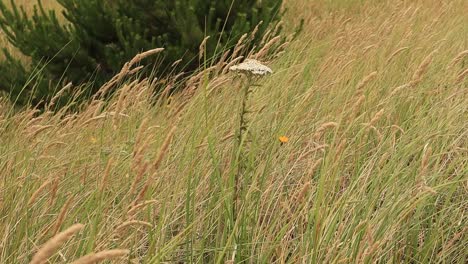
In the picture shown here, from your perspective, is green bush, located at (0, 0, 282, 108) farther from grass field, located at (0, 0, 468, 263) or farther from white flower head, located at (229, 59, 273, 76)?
white flower head, located at (229, 59, 273, 76)

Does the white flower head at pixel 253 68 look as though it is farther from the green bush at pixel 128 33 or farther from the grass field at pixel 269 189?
the green bush at pixel 128 33

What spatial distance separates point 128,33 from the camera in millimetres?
4812

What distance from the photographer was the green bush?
4.63 metres

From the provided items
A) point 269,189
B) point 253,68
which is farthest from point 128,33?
point 269,189

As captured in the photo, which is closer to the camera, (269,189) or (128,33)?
(269,189)

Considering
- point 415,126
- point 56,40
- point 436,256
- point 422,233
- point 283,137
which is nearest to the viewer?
point 436,256

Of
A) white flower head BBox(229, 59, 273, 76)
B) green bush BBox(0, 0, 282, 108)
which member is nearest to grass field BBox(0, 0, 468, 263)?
white flower head BBox(229, 59, 273, 76)

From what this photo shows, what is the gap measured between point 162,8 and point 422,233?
3.56m

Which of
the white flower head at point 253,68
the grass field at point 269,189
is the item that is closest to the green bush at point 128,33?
the grass field at point 269,189

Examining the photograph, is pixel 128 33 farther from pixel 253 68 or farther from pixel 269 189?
pixel 269 189

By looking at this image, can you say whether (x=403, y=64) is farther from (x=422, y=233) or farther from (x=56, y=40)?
(x=56, y=40)

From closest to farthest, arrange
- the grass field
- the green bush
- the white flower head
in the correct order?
the grass field → the white flower head → the green bush

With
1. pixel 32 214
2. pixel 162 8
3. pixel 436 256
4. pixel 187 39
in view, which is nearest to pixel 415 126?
pixel 436 256

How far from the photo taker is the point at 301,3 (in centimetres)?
779
